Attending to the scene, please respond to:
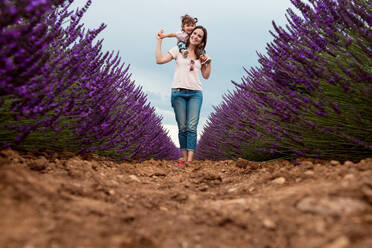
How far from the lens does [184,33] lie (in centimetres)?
451

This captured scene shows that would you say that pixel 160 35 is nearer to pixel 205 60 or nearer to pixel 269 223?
pixel 205 60

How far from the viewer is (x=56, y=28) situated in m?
2.29

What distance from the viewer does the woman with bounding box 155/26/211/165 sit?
4176mm

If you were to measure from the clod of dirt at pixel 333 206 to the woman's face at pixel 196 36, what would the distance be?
3.35 meters

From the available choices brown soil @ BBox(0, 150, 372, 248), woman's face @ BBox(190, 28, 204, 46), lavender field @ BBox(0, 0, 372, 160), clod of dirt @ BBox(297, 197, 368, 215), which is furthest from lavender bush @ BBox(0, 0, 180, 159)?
clod of dirt @ BBox(297, 197, 368, 215)

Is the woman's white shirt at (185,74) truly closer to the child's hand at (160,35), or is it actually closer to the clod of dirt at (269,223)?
the child's hand at (160,35)

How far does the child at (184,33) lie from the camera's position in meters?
4.23

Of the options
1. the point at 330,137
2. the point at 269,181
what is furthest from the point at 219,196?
the point at 330,137

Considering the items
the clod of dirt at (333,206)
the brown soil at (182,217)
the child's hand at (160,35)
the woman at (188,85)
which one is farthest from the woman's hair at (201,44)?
the clod of dirt at (333,206)

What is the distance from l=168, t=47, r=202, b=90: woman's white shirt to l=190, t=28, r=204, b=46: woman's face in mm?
254

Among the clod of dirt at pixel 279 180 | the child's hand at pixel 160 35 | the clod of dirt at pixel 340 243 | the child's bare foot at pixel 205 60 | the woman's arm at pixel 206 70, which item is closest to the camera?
the clod of dirt at pixel 340 243

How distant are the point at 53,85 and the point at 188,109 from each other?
2.39 meters

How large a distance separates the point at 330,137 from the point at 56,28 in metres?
2.25

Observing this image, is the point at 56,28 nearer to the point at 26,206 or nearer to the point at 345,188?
the point at 26,206
